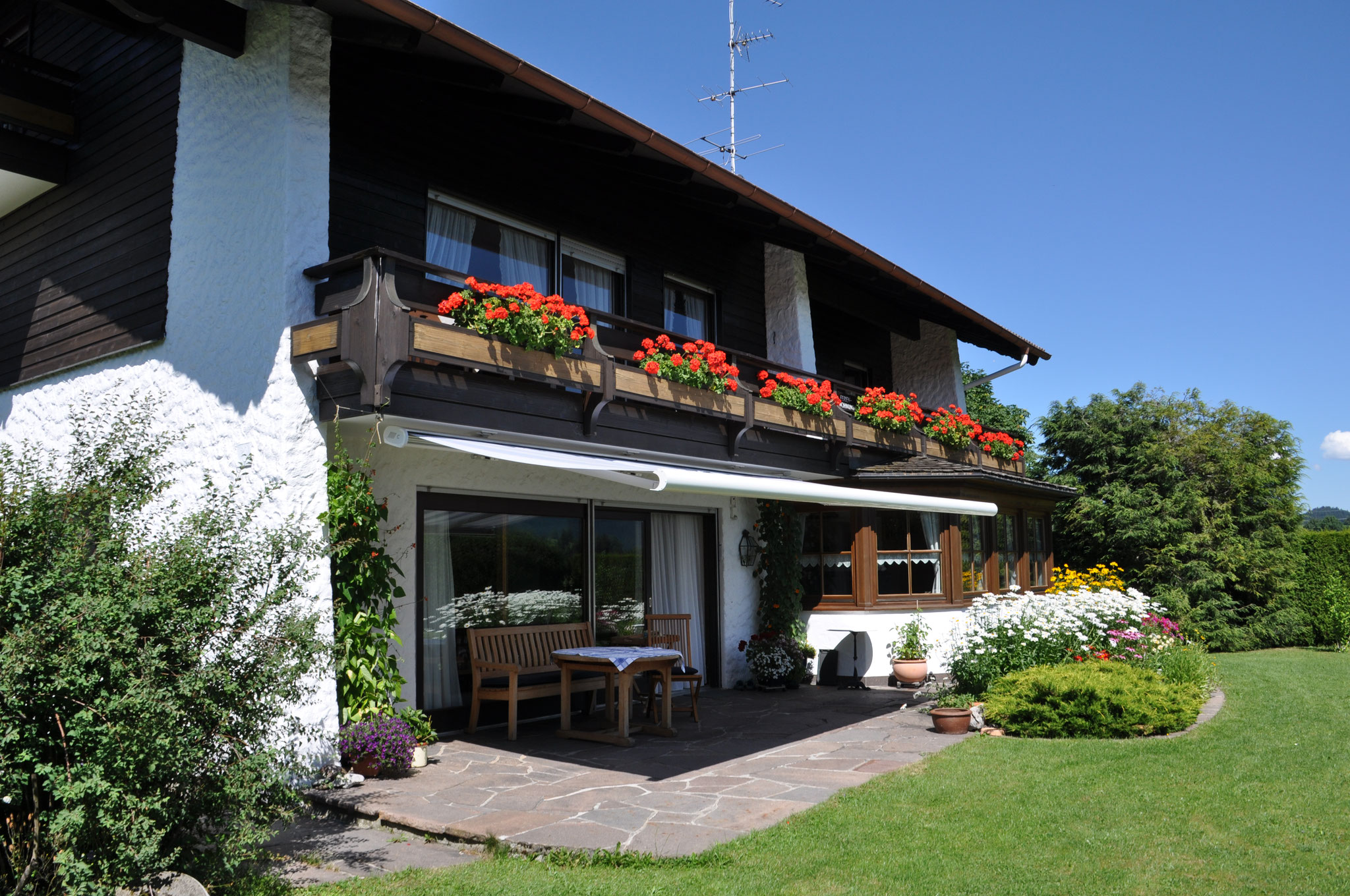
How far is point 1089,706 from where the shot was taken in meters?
8.73

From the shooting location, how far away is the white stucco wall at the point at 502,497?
28.8ft

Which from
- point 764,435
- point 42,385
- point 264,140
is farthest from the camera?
point 764,435

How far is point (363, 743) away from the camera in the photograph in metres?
7.21

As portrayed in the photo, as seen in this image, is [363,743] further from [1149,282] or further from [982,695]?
[1149,282]

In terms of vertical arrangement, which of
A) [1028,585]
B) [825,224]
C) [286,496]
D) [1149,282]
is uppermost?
[1149,282]

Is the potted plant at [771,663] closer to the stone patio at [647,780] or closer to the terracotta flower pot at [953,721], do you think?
the stone patio at [647,780]

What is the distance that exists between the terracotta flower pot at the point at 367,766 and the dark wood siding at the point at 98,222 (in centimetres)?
428

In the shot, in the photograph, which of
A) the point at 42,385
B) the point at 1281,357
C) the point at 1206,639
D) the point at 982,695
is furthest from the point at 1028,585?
the point at 42,385

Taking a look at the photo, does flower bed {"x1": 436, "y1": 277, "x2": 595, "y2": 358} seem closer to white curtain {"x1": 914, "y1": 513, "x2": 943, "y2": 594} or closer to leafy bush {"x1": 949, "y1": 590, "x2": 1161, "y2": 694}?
leafy bush {"x1": 949, "y1": 590, "x2": 1161, "y2": 694}

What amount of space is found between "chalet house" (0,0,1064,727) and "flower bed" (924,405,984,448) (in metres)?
0.68

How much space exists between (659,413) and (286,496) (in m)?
3.90

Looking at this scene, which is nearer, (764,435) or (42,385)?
(42,385)

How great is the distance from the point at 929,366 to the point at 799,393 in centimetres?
749

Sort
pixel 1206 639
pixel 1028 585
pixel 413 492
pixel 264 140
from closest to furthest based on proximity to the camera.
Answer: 1. pixel 264 140
2. pixel 413 492
3. pixel 1028 585
4. pixel 1206 639
